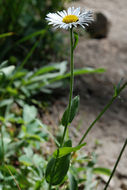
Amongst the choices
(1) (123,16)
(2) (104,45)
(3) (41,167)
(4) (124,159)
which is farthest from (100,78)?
(1) (123,16)

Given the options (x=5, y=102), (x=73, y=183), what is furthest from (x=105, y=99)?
(x=73, y=183)

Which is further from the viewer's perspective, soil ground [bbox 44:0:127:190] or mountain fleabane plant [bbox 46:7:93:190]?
soil ground [bbox 44:0:127:190]

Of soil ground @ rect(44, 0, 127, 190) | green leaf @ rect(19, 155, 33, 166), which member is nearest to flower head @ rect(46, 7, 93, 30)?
green leaf @ rect(19, 155, 33, 166)

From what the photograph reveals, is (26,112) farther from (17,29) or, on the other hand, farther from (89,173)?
(17,29)

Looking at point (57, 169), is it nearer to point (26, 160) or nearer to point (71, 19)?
point (26, 160)

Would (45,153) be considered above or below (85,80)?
below

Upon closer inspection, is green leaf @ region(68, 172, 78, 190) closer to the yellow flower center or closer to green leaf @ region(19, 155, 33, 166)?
green leaf @ region(19, 155, 33, 166)
